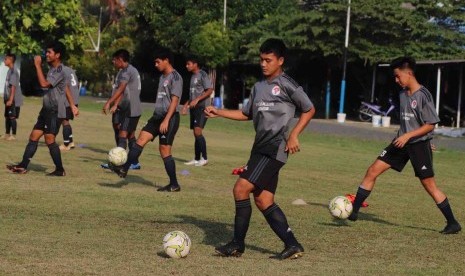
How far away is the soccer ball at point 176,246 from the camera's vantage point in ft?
24.5

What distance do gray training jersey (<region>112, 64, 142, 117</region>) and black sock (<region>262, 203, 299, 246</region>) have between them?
7.42 m

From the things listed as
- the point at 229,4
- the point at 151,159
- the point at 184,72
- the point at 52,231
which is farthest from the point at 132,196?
the point at 184,72

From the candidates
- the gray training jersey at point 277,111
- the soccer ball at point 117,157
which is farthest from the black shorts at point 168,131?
the gray training jersey at point 277,111

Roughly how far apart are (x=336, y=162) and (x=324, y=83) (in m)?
28.3

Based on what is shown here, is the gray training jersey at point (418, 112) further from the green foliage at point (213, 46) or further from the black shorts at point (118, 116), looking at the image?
the green foliage at point (213, 46)

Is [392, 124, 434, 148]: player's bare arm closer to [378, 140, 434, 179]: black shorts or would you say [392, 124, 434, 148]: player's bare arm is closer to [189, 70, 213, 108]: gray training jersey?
[378, 140, 434, 179]: black shorts

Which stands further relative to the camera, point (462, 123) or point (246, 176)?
point (462, 123)

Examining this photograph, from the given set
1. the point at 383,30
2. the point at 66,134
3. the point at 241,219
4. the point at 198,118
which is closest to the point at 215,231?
the point at 241,219

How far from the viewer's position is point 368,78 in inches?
1726

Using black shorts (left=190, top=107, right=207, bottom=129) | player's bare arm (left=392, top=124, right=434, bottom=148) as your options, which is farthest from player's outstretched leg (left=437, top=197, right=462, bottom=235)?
black shorts (left=190, top=107, right=207, bottom=129)

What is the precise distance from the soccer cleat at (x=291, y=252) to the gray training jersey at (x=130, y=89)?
7.65 meters

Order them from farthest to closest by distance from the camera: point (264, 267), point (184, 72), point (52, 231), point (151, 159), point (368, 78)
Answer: point (184, 72) < point (368, 78) < point (151, 159) < point (52, 231) < point (264, 267)

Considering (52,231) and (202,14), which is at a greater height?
(202,14)

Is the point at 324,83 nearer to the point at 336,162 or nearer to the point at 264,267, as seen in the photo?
the point at 336,162
